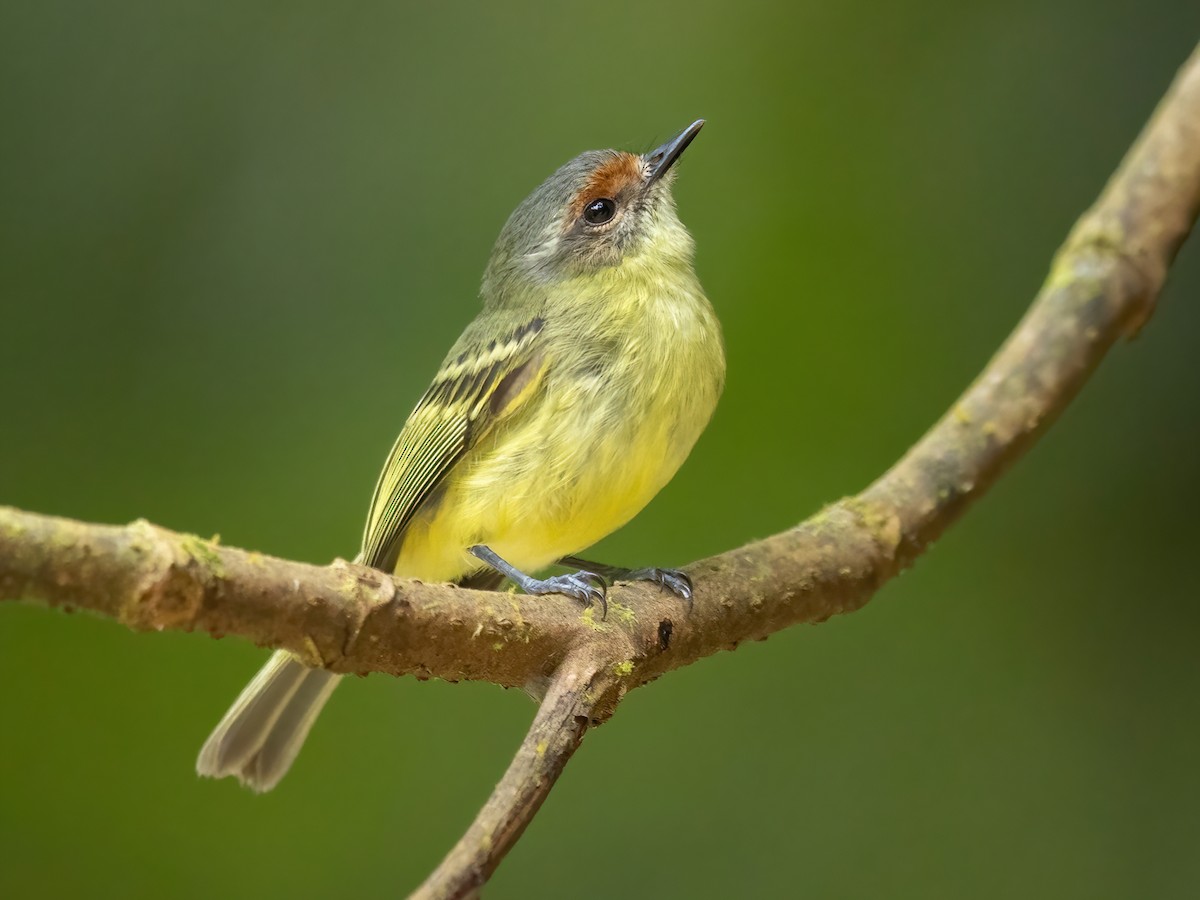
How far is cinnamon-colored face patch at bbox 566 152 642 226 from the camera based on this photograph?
291cm

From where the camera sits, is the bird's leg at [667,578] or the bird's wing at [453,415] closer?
the bird's leg at [667,578]

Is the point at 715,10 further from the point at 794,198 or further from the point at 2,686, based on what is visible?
the point at 2,686

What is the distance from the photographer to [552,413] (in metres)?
2.59

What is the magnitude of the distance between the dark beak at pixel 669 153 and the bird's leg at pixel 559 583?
3.28 ft

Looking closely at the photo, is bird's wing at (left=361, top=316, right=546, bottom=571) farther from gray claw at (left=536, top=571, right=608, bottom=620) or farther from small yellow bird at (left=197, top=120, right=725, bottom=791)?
gray claw at (left=536, top=571, right=608, bottom=620)

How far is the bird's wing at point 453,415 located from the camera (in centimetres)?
269

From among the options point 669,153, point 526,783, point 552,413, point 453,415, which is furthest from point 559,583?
point 669,153

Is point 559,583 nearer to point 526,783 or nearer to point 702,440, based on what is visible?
point 526,783

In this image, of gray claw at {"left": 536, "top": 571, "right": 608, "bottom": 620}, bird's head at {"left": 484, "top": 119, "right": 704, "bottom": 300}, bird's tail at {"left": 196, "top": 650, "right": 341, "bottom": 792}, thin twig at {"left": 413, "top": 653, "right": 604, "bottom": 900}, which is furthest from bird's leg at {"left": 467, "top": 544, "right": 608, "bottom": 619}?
bird's head at {"left": 484, "top": 119, "right": 704, "bottom": 300}

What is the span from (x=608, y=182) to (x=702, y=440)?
4.91 feet

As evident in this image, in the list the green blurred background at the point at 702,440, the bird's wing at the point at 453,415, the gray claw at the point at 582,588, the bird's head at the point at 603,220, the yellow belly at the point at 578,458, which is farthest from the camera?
the green blurred background at the point at 702,440

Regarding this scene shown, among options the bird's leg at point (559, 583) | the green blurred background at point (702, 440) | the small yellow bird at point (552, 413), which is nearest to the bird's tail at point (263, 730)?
the small yellow bird at point (552, 413)

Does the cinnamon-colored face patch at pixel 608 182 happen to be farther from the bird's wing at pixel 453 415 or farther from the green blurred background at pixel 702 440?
the green blurred background at pixel 702 440

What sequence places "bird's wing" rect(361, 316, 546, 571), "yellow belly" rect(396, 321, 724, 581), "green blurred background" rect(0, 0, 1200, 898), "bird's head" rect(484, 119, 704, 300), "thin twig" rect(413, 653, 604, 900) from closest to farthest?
"thin twig" rect(413, 653, 604, 900) < "yellow belly" rect(396, 321, 724, 581) < "bird's wing" rect(361, 316, 546, 571) < "bird's head" rect(484, 119, 704, 300) < "green blurred background" rect(0, 0, 1200, 898)
